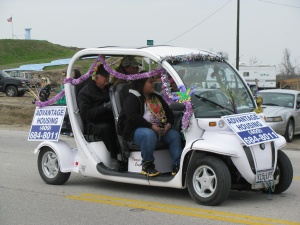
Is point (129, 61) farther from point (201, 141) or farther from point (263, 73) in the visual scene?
point (263, 73)

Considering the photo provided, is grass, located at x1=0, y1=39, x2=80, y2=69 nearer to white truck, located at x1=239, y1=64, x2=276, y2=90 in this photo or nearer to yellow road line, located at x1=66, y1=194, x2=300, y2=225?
white truck, located at x1=239, y1=64, x2=276, y2=90

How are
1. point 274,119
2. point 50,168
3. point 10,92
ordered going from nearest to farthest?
point 50,168, point 274,119, point 10,92

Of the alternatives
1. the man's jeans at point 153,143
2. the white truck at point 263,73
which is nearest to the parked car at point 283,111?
the man's jeans at point 153,143

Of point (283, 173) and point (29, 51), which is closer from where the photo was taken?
point (283, 173)

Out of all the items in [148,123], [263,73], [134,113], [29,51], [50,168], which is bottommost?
[50,168]

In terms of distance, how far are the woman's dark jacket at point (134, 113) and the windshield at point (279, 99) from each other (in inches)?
383

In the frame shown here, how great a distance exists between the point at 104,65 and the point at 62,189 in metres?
1.97

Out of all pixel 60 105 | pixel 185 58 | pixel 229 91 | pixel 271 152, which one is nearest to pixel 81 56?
pixel 60 105

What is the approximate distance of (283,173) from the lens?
25.0 ft

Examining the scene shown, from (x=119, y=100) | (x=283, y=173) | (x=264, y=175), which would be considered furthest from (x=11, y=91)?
(x=264, y=175)

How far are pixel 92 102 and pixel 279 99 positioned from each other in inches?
394

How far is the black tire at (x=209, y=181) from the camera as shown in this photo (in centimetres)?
687

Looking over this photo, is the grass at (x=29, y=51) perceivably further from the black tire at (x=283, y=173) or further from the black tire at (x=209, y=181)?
the black tire at (x=209, y=181)

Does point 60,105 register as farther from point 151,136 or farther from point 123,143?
point 151,136
